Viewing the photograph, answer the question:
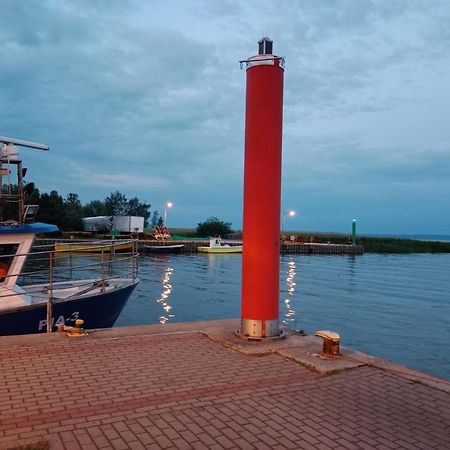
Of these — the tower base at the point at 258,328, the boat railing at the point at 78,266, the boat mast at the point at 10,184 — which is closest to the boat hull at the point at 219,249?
the boat railing at the point at 78,266

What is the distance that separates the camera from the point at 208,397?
15.9ft

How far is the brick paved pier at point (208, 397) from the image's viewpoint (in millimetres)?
3959

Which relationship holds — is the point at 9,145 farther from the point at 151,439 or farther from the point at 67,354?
the point at 151,439

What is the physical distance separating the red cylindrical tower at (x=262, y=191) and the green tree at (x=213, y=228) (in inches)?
2741

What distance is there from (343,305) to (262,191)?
1612cm

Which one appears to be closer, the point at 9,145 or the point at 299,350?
the point at 299,350

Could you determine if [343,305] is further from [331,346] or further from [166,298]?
[331,346]

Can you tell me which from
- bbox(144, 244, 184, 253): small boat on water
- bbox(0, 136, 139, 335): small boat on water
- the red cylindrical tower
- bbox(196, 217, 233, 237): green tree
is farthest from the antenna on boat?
bbox(196, 217, 233, 237): green tree

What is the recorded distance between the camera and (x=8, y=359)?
592cm

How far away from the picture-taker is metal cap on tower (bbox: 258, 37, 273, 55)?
24.1 feet

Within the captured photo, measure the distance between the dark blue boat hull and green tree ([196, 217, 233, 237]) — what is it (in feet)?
217

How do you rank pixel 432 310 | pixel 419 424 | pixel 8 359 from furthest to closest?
pixel 432 310 < pixel 8 359 < pixel 419 424

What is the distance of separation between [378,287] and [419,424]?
2584 centimetres

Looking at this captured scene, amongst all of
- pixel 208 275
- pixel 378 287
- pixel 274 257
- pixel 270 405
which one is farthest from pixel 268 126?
pixel 208 275
